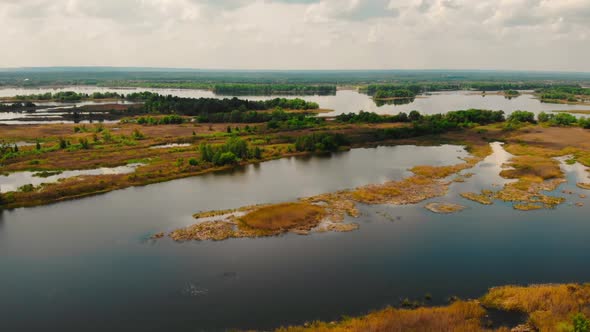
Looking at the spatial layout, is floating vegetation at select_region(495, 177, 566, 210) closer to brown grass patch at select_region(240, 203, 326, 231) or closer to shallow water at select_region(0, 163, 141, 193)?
brown grass patch at select_region(240, 203, 326, 231)

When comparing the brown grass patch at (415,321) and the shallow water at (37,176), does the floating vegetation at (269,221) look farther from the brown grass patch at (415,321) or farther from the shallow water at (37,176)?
the shallow water at (37,176)

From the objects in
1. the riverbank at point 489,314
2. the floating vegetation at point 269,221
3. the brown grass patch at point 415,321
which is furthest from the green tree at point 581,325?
the floating vegetation at point 269,221

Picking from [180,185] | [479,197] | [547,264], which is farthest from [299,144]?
[547,264]

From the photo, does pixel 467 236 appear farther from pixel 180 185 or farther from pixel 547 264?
pixel 180 185

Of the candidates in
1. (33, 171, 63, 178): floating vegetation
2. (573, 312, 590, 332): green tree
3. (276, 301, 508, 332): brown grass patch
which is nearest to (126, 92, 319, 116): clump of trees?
(33, 171, 63, 178): floating vegetation

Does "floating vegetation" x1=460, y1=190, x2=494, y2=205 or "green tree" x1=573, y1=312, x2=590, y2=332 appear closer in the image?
"green tree" x1=573, y1=312, x2=590, y2=332

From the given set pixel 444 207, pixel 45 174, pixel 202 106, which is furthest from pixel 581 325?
pixel 202 106

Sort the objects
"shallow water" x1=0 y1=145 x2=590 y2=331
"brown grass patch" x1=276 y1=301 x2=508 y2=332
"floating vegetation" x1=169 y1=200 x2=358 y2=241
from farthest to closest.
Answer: "floating vegetation" x1=169 y1=200 x2=358 y2=241 < "shallow water" x1=0 y1=145 x2=590 y2=331 < "brown grass patch" x1=276 y1=301 x2=508 y2=332

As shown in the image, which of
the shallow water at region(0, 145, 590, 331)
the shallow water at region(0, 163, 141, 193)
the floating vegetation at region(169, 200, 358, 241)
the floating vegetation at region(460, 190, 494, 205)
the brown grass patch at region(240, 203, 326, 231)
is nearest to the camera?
the shallow water at region(0, 145, 590, 331)
